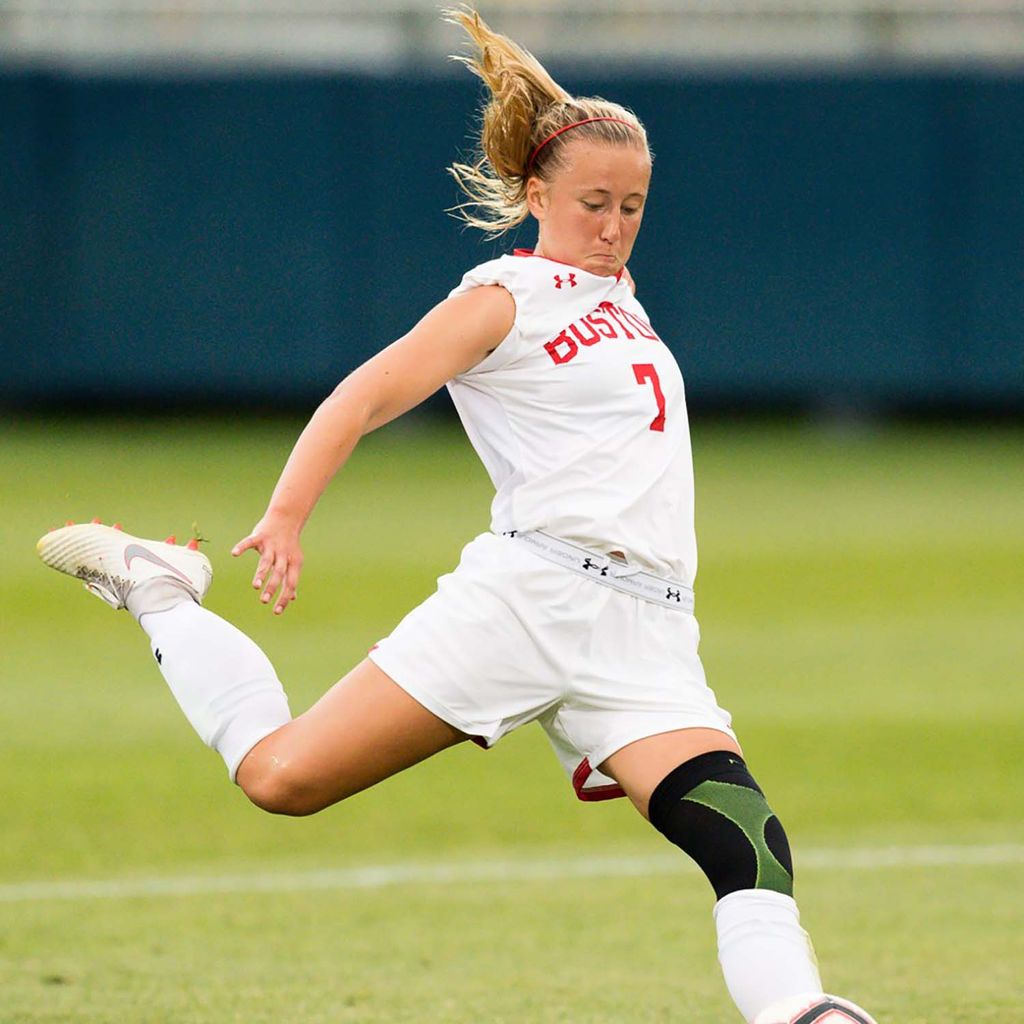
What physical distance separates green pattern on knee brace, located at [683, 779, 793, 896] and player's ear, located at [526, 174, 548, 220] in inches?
53.4

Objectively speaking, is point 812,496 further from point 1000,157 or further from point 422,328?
point 422,328

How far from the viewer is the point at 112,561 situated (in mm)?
4695

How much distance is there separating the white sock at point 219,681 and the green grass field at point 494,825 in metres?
0.79

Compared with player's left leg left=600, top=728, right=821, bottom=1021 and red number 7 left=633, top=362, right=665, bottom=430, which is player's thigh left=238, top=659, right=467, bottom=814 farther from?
red number 7 left=633, top=362, right=665, bottom=430

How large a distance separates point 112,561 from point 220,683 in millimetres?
436

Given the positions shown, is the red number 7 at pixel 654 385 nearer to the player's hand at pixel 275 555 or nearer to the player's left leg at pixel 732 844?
the player's left leg at pixel 732 844

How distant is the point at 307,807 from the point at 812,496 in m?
12.3

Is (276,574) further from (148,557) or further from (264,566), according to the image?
(148,557)

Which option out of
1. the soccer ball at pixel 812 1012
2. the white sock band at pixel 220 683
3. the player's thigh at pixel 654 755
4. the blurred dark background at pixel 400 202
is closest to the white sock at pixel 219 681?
the white sock band at pixel 220 683

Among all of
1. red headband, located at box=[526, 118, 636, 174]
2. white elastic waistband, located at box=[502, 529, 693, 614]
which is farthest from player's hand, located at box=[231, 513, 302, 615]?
red headband, located at box=[526, 118, 636, 174]

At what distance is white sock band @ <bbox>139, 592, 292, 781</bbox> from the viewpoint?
14.5 ft

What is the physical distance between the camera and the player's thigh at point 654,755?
13.5 ft

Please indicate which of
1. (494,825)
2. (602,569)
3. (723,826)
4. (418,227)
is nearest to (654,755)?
(723,826)

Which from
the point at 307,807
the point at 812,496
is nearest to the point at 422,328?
the point at 307,807
